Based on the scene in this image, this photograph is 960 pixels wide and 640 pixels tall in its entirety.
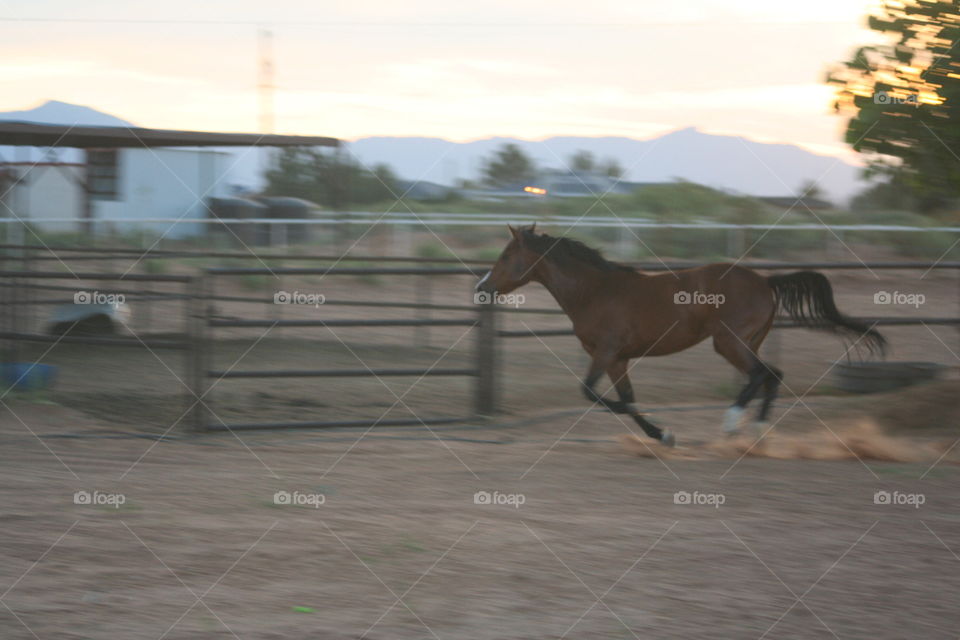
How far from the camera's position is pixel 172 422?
7.66m

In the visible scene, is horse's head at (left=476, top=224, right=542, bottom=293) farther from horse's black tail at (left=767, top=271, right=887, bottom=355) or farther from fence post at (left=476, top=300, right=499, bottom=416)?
horse's black tail at (left=767, top=271, right=887, bottom=355)

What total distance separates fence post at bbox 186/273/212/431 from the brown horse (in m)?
2.04

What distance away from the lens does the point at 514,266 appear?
24.2 feet

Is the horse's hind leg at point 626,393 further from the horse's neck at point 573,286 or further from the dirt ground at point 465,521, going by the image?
the horse's neck at point 573,286

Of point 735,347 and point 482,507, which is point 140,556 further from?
point 735,347

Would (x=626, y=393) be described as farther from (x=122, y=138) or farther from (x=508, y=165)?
(x=508, y=165)

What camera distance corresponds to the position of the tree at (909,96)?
281 inches

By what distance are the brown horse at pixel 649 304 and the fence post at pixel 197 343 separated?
6.68 ft

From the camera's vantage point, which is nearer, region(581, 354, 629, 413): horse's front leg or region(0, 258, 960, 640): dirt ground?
region(0, 258, 960, 640): dirt ground

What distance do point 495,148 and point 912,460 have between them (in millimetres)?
26918

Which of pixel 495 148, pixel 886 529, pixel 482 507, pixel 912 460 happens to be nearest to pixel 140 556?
pixel 482 507

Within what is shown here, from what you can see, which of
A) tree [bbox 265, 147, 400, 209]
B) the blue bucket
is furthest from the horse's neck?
tree [bbox 265, 147, 400, 209]

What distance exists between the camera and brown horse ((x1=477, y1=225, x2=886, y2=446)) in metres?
7.25

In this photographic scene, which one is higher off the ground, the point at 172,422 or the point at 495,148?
the point at 495,148
